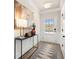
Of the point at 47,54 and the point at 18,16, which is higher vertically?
the point at 18,16

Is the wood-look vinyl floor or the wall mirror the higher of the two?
the wall mirror

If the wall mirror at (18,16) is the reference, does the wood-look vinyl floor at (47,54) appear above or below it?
below

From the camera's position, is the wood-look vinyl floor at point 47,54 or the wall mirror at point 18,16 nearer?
the wall mirror at point 18,16

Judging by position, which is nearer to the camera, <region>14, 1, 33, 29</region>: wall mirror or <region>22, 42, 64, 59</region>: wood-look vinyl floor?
<region>14, 1, 33, 29</region>: wall mirror

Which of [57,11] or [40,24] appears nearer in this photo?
[57,11]

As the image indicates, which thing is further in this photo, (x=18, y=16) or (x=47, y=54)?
(x=47, y=54)
